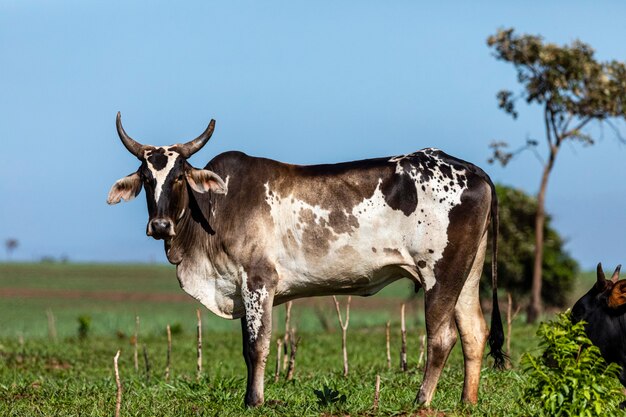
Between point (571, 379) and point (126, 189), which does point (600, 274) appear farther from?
point (126, 189)

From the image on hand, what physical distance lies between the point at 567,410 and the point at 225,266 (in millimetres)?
3435

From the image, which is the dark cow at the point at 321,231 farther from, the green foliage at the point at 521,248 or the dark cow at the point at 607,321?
the green foliage at the point at 521,248

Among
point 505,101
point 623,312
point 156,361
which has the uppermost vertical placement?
point 505,101

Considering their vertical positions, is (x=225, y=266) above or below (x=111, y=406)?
above

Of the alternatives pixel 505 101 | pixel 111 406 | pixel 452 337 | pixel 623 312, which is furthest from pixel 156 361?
pixel 505 101

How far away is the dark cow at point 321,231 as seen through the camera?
29.7 feet

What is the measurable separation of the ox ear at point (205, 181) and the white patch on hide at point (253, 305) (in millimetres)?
822

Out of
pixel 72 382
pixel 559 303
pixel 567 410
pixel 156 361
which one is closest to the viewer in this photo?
pixel 567 410

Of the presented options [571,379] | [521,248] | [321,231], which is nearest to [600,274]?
[571,379]

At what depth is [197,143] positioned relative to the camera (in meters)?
9.32

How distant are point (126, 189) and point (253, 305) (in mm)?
1630

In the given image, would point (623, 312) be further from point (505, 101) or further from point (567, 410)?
point (505, 101)

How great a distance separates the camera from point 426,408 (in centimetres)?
878

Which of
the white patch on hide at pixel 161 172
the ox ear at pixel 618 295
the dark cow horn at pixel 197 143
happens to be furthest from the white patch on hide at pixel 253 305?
the ox ear at pixel 618 295
